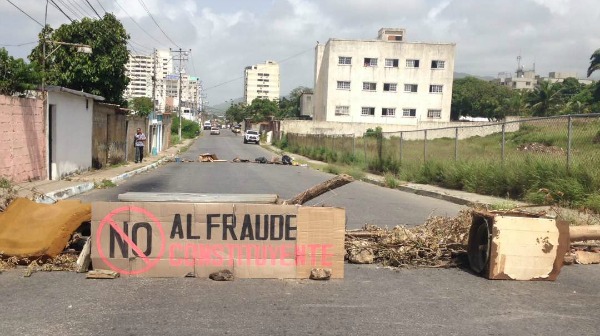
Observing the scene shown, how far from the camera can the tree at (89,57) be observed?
24938mm

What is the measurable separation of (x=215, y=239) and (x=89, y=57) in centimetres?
2206

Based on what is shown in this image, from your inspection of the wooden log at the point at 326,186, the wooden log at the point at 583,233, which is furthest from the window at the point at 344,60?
the wooden log at the point at 326,186

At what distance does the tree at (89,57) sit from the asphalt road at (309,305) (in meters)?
20.9

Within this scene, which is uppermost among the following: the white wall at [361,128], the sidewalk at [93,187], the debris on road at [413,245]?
the white wall at [361,128]

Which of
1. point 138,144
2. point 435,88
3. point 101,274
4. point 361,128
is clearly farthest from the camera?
point 435,88

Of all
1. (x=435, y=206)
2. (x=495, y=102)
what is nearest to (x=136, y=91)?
(x=495, y=102)

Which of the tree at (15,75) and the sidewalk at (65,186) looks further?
the tree at (15,75)

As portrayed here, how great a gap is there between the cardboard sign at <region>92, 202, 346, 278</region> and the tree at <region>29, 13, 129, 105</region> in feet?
68.2

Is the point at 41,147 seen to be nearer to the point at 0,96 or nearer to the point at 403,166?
the point at 0,96

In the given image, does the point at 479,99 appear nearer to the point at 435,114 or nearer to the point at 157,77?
the point at 435,114

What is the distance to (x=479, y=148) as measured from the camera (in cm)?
2250

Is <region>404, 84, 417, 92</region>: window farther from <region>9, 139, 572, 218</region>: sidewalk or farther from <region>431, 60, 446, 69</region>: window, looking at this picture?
<region>9, 139, 572, 218</region>: sidewalk

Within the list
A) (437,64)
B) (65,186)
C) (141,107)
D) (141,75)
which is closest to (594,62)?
(437,64)

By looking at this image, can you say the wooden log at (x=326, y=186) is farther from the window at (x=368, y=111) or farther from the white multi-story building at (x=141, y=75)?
the white multi-story building at (x=141, y=75)
